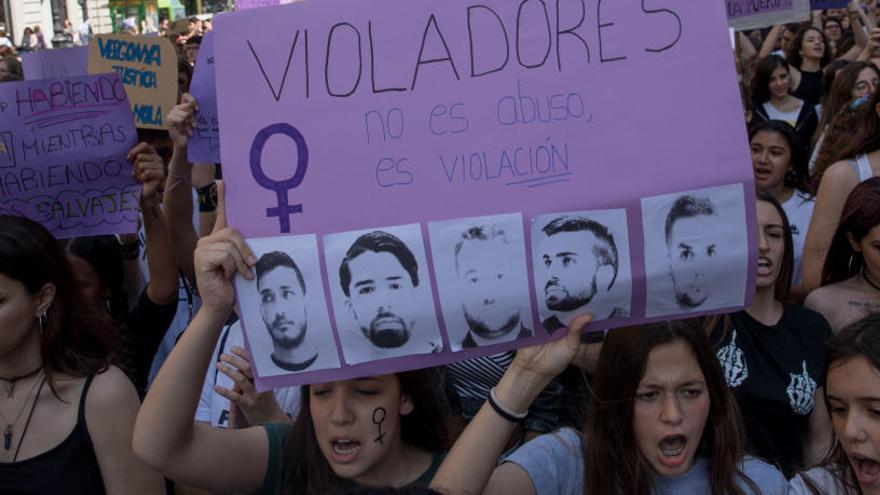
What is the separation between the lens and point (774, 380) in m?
3.07

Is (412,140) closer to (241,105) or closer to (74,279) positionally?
(241,105)

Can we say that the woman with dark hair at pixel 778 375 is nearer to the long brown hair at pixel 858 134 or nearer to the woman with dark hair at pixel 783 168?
the long brown hair at pixel 858 134

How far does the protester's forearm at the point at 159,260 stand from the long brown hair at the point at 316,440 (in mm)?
1331

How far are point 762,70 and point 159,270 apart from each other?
4.96 metres

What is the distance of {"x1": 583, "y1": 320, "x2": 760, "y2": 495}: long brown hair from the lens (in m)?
2.49

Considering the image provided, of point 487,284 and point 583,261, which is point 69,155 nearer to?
point 487,284

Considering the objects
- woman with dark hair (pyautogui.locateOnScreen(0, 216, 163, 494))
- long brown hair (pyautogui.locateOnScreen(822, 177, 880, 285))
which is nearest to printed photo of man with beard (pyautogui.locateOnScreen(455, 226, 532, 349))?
woman with dark hair (pyautogui.locateOnScreen(0, 216, 163, 494))

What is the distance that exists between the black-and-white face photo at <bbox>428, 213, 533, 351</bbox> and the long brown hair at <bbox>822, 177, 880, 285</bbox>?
162cm

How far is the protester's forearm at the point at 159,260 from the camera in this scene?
12.5ft

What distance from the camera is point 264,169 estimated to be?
7.47 feet

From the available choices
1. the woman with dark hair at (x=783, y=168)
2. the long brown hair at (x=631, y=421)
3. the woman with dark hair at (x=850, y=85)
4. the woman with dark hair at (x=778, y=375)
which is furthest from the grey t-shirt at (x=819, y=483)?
the woman with dark hair at (x=850, y=85)

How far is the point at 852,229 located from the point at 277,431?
1954mm

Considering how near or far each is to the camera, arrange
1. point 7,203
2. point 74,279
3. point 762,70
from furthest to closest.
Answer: point 762,70, point 7,203, point 74,279

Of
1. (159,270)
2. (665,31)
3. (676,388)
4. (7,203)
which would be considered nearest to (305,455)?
(676,388)
